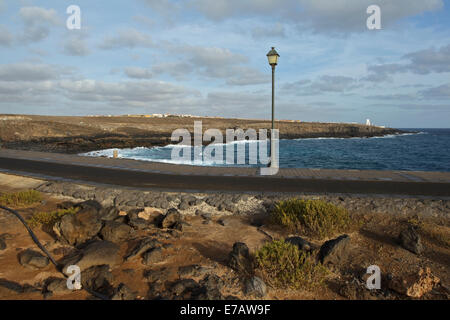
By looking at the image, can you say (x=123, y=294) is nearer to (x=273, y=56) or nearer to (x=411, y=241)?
(x=411, y=241)

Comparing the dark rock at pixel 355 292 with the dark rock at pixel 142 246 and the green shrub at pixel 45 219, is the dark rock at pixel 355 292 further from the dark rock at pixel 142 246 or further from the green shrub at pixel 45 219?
the green shrub at pixel 45 219

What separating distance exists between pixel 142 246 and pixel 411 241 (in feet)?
16.7

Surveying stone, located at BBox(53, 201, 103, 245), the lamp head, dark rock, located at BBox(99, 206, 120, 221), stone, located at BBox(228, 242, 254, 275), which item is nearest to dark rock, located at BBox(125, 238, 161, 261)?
stone, located at BBox(53, 201, 103, 245)

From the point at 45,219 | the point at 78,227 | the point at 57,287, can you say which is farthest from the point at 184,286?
the point at 45,219

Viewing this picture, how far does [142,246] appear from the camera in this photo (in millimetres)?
5059

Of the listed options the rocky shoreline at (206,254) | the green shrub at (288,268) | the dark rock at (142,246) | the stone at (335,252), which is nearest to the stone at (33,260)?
the rocky shoreline at (206,254)

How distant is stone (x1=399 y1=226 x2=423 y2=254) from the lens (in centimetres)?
506

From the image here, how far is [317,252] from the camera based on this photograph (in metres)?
5.00

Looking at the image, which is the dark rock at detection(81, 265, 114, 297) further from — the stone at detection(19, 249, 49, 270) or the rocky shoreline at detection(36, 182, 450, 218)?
the rocky shoreline at detection(36, 182, 450, 218)

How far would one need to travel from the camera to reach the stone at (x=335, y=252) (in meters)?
4.73
